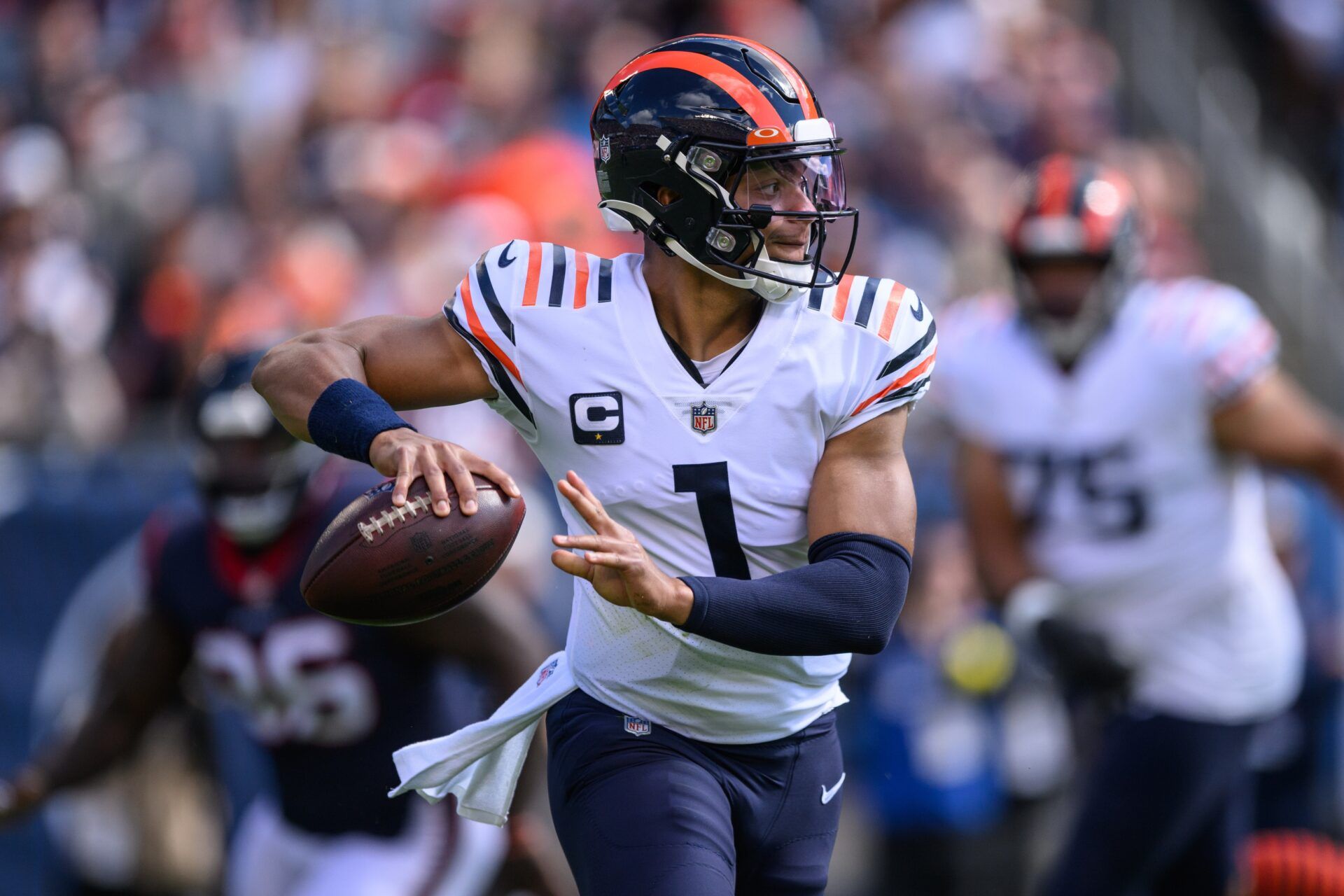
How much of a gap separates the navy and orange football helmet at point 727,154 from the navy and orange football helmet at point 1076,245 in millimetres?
2004

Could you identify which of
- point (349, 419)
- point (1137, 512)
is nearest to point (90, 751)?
point (349, 419)

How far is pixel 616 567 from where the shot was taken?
2.70 meters

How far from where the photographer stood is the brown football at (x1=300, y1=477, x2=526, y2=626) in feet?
9.41

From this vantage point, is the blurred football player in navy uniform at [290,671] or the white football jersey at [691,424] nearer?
the white football jersey at [691,424]

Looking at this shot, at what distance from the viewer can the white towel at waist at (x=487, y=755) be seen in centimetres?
322

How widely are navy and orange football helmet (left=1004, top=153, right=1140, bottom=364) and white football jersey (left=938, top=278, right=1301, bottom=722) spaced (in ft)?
0.21

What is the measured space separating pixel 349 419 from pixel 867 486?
2.94ft

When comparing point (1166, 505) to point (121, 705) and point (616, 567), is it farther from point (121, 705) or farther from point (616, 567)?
point (121, 705)

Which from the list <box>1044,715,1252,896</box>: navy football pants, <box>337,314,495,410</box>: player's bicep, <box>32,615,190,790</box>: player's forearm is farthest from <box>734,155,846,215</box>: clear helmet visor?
<box>32,615,190,790</box>: player's forearm

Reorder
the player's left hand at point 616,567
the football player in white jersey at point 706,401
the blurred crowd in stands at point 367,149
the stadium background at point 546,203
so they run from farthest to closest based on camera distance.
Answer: the blurred crowd in stands at point 367,149 → the stadium background at point 546,203 → the football player in white jersey at point 706,401 → the player's left hand at point 616,567

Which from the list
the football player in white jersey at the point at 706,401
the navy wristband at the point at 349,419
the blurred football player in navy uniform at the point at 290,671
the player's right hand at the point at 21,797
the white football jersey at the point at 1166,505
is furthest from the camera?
the white football jersey at the point at 1166,505

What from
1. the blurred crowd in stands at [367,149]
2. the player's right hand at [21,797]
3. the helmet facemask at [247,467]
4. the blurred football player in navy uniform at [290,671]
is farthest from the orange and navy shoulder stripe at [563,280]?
the blurred crowd in stands at [367,149]

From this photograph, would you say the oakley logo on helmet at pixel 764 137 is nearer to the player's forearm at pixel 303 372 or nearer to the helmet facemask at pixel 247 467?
the player's forearm at pixel 303 372

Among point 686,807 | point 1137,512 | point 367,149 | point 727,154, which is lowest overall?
point 1137,512
